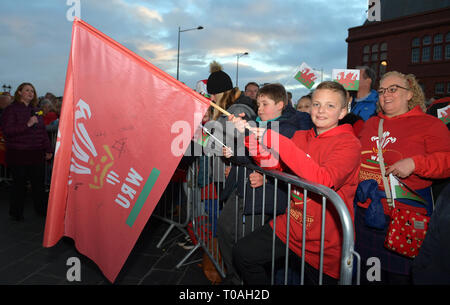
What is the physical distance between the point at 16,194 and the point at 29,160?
0.63 metres

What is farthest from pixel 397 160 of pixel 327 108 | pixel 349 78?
pixel 349 78

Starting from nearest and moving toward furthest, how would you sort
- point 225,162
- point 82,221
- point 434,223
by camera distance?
point 434,223 → point 82,221 → point 225,162

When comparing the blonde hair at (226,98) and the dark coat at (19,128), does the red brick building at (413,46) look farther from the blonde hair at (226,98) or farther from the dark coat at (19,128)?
the dark coat at (19,128)

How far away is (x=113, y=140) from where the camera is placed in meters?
2.24

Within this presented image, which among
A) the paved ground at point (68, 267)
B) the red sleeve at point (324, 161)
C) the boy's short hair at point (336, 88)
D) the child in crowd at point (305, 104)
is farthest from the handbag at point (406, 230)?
the child in crowd at point (305, 104)

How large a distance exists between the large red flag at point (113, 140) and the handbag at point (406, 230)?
164 cm

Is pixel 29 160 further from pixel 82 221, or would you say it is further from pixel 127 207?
pixel 127 207

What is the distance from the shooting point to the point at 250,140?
1.96 meters

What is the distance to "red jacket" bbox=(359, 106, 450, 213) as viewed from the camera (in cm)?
224

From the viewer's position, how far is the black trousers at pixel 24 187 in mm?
5176

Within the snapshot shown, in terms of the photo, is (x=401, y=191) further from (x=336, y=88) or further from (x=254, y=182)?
(x=254, y=182)

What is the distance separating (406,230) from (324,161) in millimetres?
854

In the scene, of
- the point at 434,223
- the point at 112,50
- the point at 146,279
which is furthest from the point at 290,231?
the point at 146,279

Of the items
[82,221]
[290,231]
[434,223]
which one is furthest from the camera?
[82,221]
